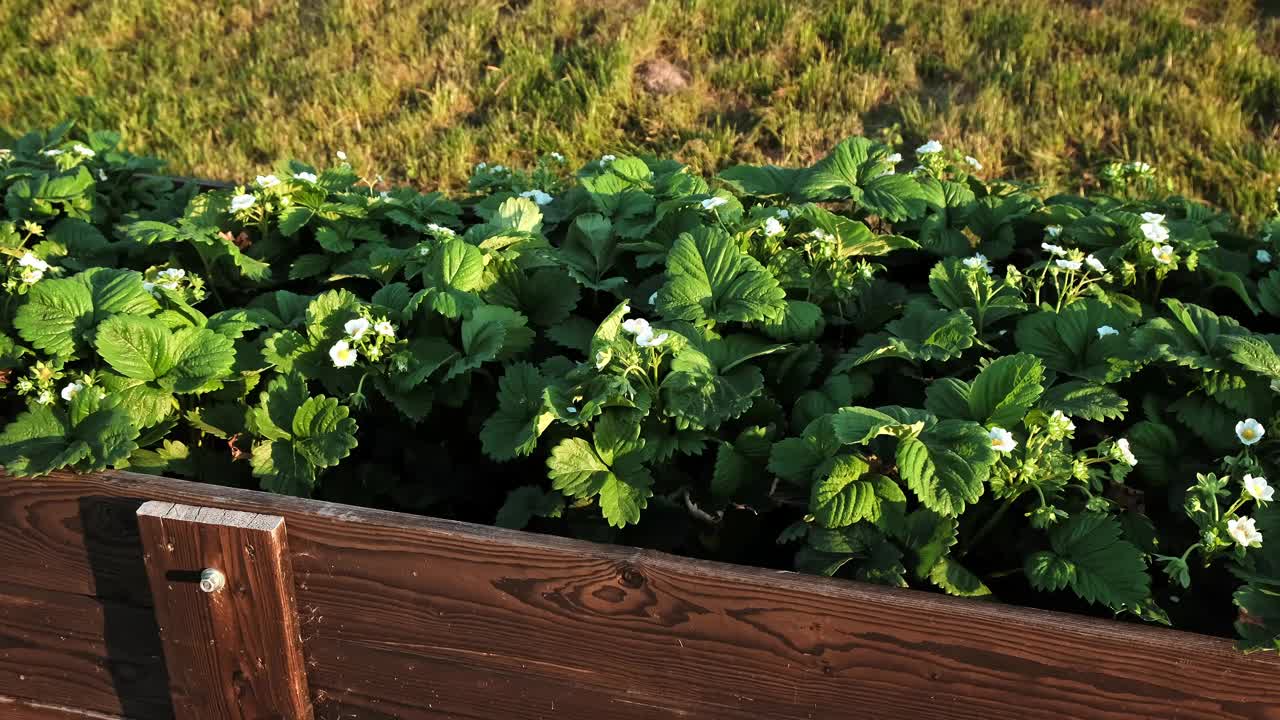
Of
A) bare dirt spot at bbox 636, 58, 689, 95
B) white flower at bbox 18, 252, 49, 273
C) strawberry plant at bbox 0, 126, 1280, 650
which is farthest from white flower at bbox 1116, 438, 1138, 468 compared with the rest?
bare dirt spot at bbox 636, 58, 689, 95

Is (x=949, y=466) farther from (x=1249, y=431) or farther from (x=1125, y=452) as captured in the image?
(x=1249, y=431)

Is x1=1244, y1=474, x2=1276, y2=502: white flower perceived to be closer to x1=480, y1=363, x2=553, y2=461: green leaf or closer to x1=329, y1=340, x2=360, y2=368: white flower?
x1=480, y1=363, x2=553, y2=461: green leaf

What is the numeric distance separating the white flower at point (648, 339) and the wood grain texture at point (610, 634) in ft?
1.02

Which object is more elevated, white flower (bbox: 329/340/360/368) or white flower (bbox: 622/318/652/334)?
white flower (bbox: 622/318/652/334)

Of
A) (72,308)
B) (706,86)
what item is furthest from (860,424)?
(706,86)

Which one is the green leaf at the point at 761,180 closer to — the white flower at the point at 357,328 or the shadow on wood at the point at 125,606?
the white flower at the point at 357,328

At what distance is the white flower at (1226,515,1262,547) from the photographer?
148 cm

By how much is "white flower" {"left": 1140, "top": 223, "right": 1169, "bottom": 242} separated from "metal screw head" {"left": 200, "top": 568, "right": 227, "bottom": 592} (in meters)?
1.71

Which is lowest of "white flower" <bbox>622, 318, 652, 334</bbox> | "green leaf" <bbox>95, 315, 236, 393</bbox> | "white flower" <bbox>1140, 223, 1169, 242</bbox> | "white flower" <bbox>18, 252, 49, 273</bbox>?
"green leaf" <bbox>95, 315, 236, 393</bbox>

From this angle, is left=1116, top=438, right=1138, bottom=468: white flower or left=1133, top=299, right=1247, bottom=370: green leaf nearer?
left=1116, top=438, right=1138, bottom=468: white flower

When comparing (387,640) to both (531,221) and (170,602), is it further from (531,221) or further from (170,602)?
(531,221)

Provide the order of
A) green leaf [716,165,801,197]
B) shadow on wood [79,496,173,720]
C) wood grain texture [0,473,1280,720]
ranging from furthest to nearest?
green leaf [716,165,801,197]
shadow on wood [79,496,173,720]
wood grain texture [0,473,1280,720]

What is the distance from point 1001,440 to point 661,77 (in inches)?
136

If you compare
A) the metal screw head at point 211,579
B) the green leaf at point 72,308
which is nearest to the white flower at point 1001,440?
the metal screw head at point 211,579
